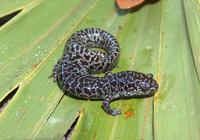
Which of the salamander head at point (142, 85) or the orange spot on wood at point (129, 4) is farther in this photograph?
the orange spot on wood at point (129, 4)

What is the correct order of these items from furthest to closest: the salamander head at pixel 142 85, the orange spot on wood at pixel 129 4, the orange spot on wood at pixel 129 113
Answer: the orange spot on wood at pixel 129 4 → the salamander head at pixel 142 85 → the orange spot on wood at pixel 129 113

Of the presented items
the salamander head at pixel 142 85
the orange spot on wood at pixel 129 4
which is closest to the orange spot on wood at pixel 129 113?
the salamander head at pixel 142 85

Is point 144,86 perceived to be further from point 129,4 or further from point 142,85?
point 129,4

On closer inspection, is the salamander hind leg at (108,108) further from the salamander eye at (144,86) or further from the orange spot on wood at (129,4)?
the orange spot on wood at (129,4)

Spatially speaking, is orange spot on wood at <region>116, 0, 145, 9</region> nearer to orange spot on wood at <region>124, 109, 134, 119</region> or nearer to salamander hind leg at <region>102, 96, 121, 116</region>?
salamander hind leg at <region>102, 96, 121, 116</region>

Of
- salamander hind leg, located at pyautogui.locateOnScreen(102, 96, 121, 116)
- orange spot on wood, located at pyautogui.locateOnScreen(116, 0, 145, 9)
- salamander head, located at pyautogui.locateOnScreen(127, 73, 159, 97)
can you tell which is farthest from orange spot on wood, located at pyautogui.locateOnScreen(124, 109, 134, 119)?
orange spot on wood, located at pyautogui.locateOnScreen(116, 0, 145, 9)

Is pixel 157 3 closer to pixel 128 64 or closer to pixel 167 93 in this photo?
pixel 128 64
